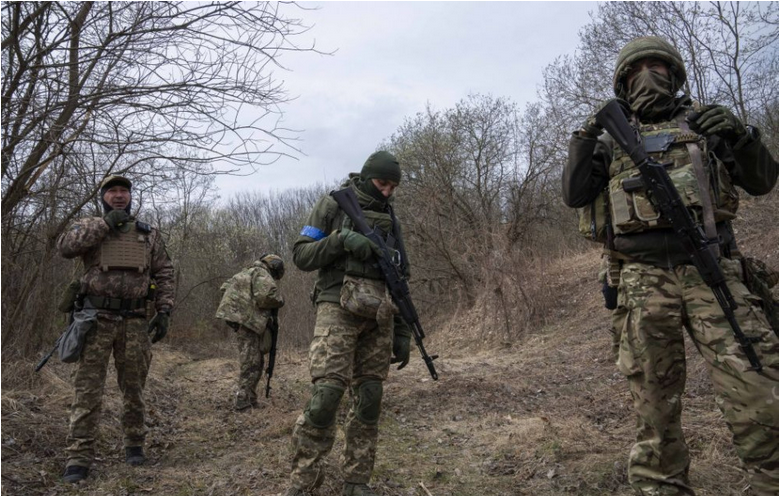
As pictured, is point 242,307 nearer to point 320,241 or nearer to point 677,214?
point 320,241

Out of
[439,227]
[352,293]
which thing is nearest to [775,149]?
[439,227]

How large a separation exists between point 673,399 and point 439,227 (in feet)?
40.2

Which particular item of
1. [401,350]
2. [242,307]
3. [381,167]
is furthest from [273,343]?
[381,167]

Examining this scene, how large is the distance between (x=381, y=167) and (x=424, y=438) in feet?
8.71

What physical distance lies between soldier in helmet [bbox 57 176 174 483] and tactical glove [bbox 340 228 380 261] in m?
1.98

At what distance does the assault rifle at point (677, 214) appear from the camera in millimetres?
2777

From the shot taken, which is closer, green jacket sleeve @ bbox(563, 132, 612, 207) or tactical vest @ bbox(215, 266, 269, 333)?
green jacket sleeve @ bbox(563, 132, 612, 207)

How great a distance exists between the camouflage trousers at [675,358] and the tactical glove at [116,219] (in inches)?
141

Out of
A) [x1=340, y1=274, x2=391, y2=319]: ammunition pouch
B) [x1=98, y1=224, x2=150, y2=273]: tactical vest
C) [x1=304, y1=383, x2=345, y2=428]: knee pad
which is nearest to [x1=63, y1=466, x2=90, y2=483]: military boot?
[x1=98, y1=224, x2=150, y2=273]: tactical vest

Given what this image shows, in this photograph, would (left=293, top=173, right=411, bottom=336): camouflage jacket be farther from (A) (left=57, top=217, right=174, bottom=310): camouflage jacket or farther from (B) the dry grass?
(A) (left=57, top=217, right=174, bottom=310): camouflage jacket

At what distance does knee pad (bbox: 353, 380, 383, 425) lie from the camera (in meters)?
3.61

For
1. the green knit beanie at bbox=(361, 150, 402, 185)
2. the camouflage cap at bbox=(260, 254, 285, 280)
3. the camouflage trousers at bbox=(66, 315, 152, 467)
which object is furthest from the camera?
the camouflage cap at bbox=(260, 254, 285, 280)

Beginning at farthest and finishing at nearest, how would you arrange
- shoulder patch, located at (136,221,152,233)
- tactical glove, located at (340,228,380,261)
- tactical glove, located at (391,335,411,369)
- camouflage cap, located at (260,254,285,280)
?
camouflage cap, located at (260,254,285,280), shoulder patch, located at (136,221,152,233), tactical glove, located at (391,335,411,369), tactical glove, located at (340,228,380,261)

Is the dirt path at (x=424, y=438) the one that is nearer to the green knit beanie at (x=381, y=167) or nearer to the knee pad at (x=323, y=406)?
the knee pad at (x=323, y=406)
